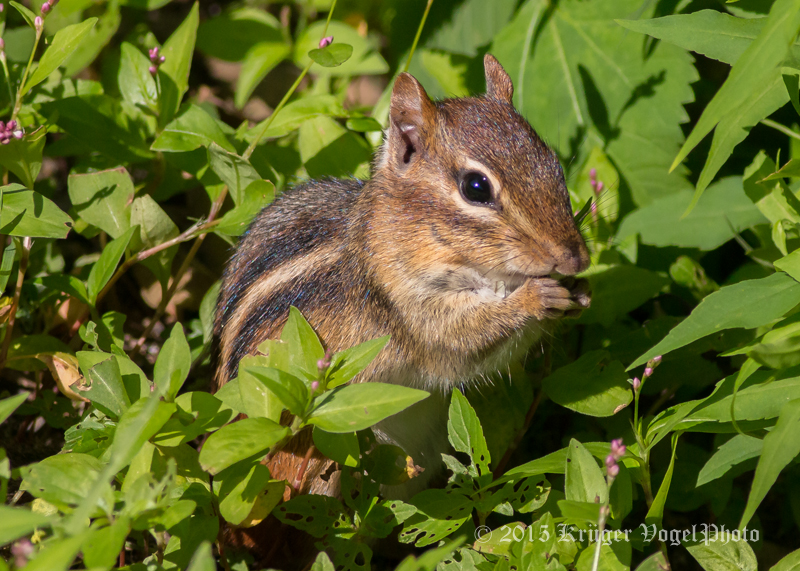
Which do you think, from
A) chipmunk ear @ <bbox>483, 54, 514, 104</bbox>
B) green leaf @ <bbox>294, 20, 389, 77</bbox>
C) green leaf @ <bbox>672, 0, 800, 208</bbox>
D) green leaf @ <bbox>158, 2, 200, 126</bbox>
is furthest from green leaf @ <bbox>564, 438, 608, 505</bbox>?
green leaf @ <bbox>294, 20, 389, 77</bbox>

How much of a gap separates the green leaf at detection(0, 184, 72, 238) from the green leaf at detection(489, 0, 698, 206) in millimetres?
1957

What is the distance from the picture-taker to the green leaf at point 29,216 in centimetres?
222

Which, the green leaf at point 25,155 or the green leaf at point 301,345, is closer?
the green leaf at point 301,345

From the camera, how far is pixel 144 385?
6.54ft

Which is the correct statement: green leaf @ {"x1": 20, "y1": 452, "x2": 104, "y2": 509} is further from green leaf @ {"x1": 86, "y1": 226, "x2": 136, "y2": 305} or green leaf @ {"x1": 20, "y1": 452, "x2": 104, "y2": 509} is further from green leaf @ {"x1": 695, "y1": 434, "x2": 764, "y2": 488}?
green leaf @ {"x1": 695, "y1": 434, "x2": 764, "y2": 488}

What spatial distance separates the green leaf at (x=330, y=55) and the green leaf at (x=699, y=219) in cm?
135

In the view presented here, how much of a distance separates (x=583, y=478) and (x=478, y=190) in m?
0.88

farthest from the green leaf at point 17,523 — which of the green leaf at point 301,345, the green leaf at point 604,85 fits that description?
the green leaf at point 604,85

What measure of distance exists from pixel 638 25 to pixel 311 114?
1.31 meters

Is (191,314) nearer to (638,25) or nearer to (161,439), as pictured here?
(161,439)

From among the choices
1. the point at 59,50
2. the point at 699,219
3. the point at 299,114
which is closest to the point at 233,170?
the point at 299,114

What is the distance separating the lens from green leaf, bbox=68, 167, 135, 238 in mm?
2684

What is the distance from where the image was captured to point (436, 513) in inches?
82.3

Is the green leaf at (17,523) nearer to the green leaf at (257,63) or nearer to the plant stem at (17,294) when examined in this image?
the plant stem at (17,294)
